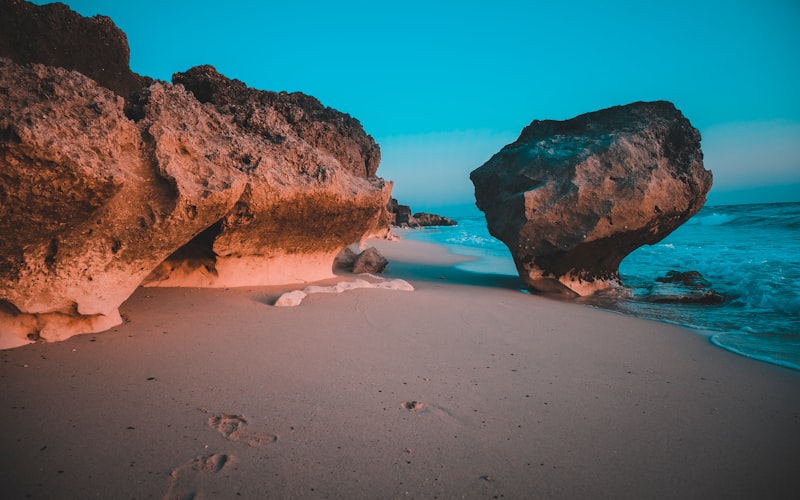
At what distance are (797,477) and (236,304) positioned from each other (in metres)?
4.07

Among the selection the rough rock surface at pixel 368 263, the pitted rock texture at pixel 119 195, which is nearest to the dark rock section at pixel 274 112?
the pitted rock texture at pixel 119 195

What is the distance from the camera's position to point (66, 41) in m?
3.41

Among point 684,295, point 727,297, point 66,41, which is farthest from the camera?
point 727,297

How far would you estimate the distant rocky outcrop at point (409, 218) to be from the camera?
35669 millimetres

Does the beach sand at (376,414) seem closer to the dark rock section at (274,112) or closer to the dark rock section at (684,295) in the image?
the dark rock section at (274,112)

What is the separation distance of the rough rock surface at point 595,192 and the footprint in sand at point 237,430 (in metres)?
5.40

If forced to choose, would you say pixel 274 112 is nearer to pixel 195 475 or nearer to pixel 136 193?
pixel 136 193

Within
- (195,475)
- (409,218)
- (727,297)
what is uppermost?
(409,218)

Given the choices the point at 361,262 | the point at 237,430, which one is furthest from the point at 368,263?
the point at 237,430

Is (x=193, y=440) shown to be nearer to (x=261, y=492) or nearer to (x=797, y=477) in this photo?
(x=261, y=492)

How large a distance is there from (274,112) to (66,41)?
1.94 m

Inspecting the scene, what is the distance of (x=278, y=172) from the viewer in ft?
14.0

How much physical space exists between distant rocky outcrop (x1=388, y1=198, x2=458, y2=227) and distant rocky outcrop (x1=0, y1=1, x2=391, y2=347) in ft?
83.2

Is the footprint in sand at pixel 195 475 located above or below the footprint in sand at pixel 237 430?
below
